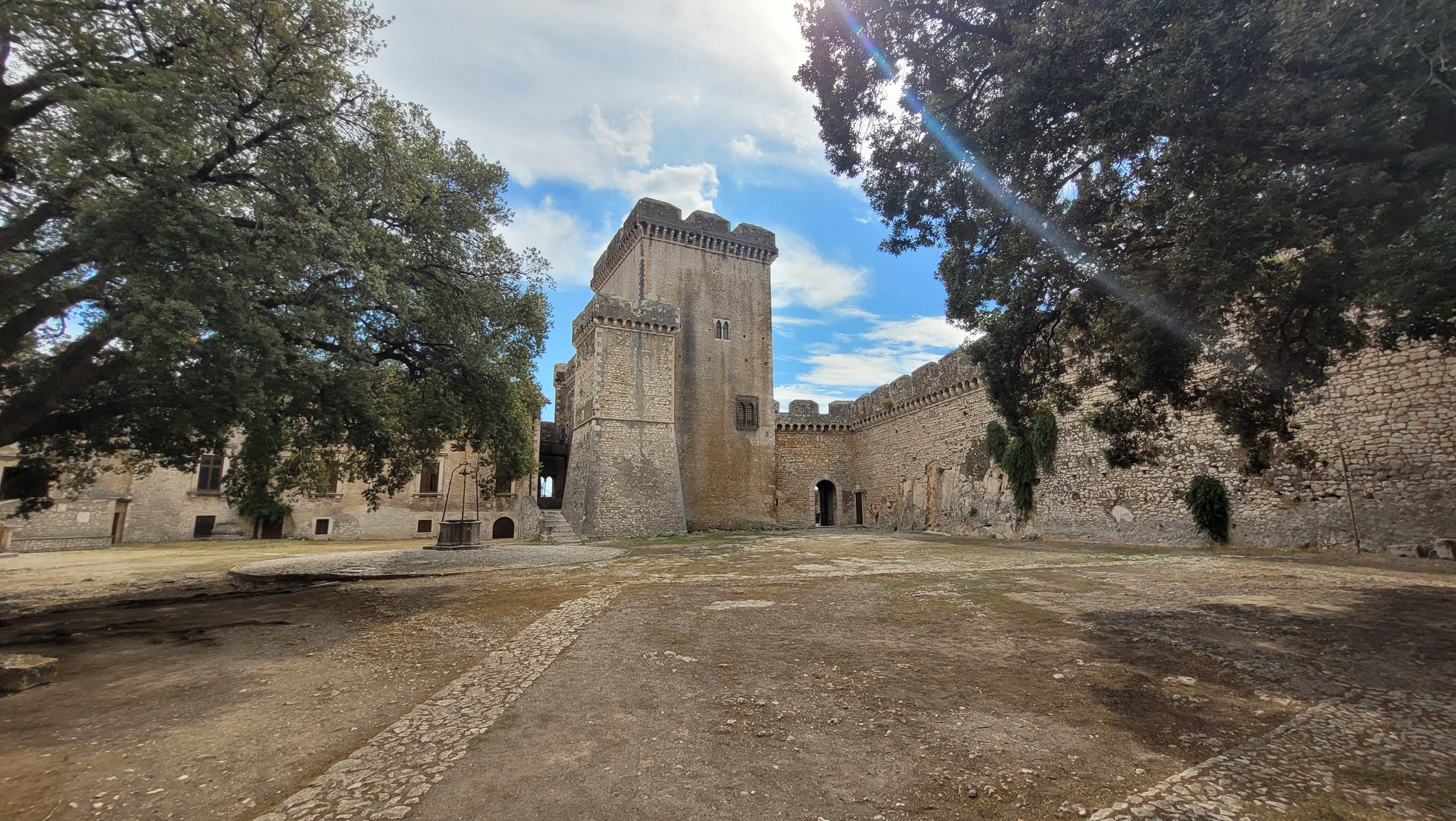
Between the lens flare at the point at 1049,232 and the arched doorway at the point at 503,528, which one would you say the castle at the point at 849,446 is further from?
the lens flare at the point at 1049,232

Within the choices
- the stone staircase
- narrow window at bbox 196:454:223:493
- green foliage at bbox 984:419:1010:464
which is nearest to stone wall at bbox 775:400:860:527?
green foliage at bbox 984:419:1010:464

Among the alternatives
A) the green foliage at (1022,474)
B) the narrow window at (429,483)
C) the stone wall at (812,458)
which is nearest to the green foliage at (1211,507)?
the green foliage at (1022,474)

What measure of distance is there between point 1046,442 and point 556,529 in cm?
1638

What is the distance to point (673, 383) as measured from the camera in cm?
2233

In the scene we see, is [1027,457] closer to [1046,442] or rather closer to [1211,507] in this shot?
[1046,442]

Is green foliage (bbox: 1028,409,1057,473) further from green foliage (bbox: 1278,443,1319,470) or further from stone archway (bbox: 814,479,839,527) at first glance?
stone archway (bbox: 814,479,839,527)

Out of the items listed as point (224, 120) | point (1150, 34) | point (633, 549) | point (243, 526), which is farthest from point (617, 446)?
point (1150, 34)

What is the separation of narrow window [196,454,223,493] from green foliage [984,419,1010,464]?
29505 millimetres

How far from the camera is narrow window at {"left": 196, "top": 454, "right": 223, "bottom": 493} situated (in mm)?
22531

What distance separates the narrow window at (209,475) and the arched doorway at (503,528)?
34.6 feet

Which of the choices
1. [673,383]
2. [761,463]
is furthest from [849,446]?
[673,383]

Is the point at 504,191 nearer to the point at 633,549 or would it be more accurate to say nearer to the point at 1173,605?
the point at 633,549

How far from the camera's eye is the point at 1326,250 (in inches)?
210

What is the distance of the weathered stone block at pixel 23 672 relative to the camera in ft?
13.0
